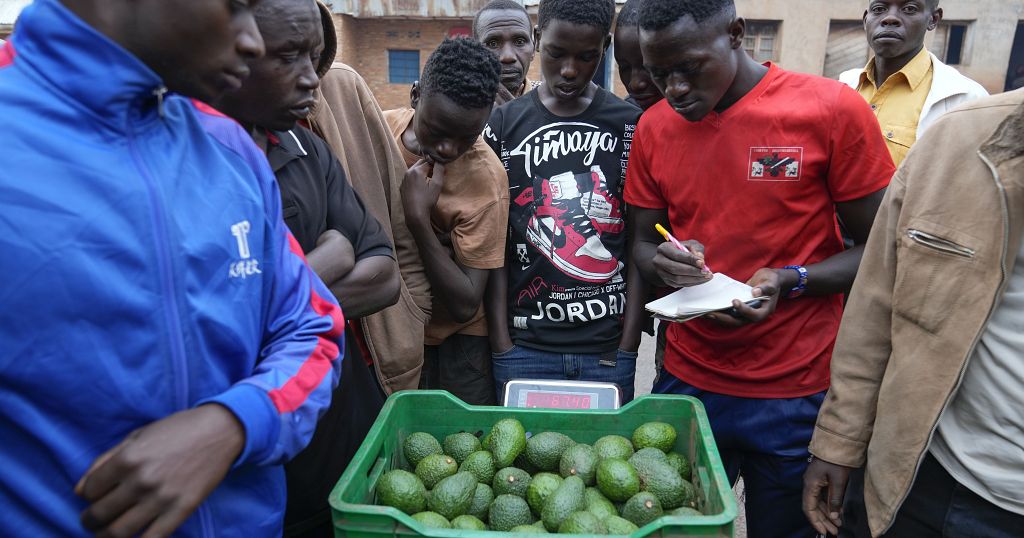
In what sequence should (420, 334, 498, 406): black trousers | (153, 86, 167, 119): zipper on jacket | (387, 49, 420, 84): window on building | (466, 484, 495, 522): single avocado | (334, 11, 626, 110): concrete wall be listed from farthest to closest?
(387, 49, 420, 84): window on building → (334, 11, 626, 110): concrete wall → (420, 334, 498, 406): black trousers → (466, 484, 495, 522): single avocado → (153, 86, 167, 119): zipper on jacket

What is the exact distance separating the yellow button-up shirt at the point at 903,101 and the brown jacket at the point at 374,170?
238 centimetres

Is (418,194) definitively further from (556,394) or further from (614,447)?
(614,447)

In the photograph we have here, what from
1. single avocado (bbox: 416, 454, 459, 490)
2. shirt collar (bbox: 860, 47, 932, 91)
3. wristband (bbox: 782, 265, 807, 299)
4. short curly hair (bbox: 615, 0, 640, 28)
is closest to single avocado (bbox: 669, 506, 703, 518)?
single avocado (bbox: 416, 454, 459, 490)

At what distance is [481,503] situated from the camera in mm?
1677

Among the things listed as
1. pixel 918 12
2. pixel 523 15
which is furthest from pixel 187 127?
pixel 918 12

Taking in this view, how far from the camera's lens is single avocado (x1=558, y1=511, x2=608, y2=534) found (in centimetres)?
143

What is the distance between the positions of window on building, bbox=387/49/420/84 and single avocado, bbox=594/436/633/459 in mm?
16024

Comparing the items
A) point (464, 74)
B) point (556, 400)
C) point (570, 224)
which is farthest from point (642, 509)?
point (464, 74)

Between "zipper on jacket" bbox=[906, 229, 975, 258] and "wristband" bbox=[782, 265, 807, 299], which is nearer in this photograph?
"zipper on jacket" bbox=[906, 229, 975, 258]

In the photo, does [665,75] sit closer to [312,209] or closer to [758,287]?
[758,287]

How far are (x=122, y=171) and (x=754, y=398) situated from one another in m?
1.88

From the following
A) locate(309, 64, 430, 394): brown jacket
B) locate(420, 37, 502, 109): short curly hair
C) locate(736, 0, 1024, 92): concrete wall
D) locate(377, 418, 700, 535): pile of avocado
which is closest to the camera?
locate(377, 418, 700, 535): pile of avocado

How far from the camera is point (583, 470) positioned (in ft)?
5.65

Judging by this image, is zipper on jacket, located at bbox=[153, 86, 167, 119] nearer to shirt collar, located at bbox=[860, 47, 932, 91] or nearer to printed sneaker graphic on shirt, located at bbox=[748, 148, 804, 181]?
printed sneaker graphic on shirt, located at bbox=[748, 148, 804, 181]
